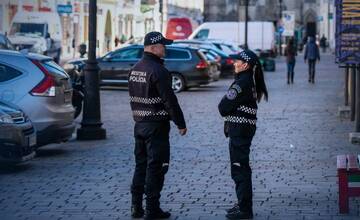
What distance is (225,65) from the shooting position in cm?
4003

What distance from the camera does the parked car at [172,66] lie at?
3003cm

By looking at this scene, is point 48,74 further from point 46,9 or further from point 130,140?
point 46,9

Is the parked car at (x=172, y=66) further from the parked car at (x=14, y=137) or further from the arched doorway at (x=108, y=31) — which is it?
the arched doorway at (x=108, y=31)

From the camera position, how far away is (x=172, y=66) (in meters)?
30.0

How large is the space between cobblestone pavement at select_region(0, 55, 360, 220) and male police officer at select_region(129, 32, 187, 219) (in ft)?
1.61

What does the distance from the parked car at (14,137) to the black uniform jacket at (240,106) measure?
3.76 m

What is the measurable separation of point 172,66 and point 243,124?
21.0 metres

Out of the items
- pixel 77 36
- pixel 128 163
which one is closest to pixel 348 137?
pixel 128 163

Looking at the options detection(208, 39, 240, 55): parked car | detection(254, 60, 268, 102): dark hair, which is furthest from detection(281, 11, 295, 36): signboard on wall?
detection(254, 60, 268, 102): dark hair

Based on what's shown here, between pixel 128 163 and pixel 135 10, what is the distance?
69.7 m

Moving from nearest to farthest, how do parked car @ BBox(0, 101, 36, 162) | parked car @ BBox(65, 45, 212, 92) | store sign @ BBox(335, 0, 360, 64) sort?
parked car @ BBox(0, 101, 36, 162) → store sign @ BBox(335, 0, 360, 64) → parked car @ BBox(65, 45, 212, 92)

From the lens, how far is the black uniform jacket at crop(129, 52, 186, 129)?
896cm

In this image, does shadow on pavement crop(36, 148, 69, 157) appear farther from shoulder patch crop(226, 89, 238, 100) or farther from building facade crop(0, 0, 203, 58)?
building facade crop(0, 0, 203, 58)

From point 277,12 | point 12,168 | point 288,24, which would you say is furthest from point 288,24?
point 12,168
